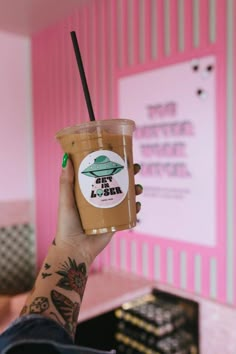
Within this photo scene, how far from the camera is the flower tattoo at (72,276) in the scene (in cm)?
75

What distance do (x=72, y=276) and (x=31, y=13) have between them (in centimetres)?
186

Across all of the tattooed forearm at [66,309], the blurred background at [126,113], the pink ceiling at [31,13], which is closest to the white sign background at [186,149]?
the blurred background at [126,113]

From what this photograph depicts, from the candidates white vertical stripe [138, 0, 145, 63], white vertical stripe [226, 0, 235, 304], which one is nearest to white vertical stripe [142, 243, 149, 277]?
white vertical stripe [226, 0, 235, 304]

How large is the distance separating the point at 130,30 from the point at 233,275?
3.96 feet

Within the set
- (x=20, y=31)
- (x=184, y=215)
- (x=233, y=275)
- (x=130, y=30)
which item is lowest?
(x=233, y=275)

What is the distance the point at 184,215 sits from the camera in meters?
1.71

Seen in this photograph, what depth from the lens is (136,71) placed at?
191 cm

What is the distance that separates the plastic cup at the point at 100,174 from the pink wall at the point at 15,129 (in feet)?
6.10

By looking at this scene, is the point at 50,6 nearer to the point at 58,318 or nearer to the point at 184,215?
the point at 184,215

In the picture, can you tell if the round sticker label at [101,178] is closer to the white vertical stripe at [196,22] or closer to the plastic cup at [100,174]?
the plastic cup at [100,174]

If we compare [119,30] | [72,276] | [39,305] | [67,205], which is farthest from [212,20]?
[39,305]

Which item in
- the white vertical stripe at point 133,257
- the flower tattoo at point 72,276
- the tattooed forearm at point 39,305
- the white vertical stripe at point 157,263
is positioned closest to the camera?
the tattooed forearm at point 39,305

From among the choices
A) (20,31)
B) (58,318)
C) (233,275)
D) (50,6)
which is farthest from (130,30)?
(58,318)

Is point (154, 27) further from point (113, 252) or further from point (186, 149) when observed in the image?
point (113, 252)
